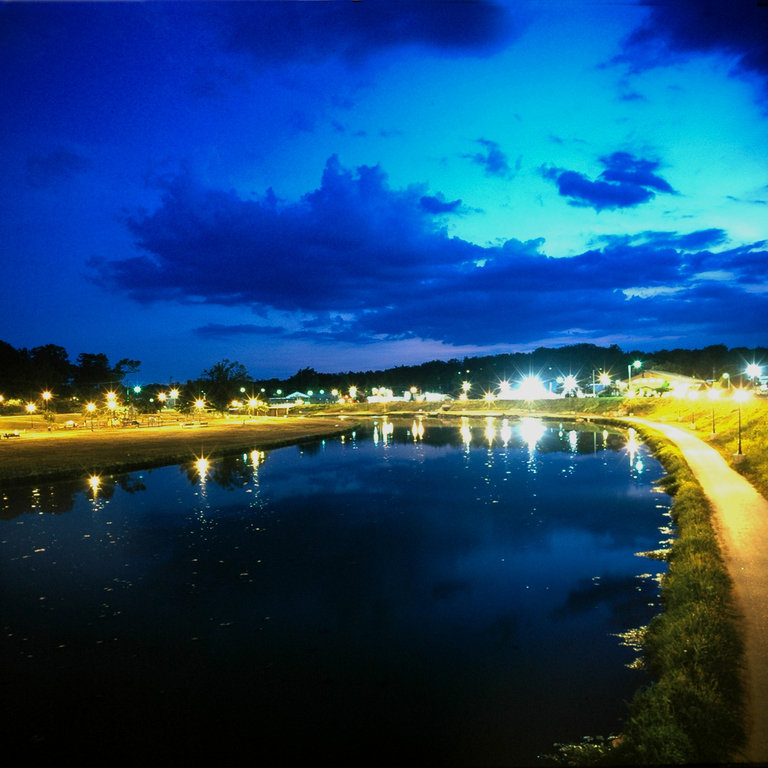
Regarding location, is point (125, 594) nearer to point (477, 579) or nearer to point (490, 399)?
point (477, 579)

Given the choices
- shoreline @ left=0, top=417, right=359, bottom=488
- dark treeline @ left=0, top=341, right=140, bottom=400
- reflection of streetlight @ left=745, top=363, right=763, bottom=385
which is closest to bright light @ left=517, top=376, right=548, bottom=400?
reflection of streetlight @ left=745, top=363, right=763, bottom=385

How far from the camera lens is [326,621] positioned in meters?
12.1

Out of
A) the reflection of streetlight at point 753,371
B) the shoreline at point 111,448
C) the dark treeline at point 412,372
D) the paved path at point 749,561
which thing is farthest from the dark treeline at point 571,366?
the paved path at point 749,561

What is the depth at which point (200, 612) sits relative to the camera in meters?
12.6

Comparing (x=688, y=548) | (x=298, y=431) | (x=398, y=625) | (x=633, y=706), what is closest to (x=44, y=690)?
(x=398, y=625)

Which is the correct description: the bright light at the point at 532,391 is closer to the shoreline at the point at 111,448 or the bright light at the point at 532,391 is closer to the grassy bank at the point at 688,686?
the shoreline at the point at 111,448

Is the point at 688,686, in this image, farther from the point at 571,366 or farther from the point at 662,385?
the point at 571,366

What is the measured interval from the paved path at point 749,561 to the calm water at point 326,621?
1863 mm

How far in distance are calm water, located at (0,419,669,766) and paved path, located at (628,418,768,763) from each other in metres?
1.86

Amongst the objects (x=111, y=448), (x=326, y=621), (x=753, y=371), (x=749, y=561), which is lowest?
(x=326, y=621)

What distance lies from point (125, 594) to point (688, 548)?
1417cm

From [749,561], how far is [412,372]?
18703 cm

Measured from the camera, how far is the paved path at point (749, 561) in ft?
23.1

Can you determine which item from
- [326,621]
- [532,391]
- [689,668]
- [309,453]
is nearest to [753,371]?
[309,453]
